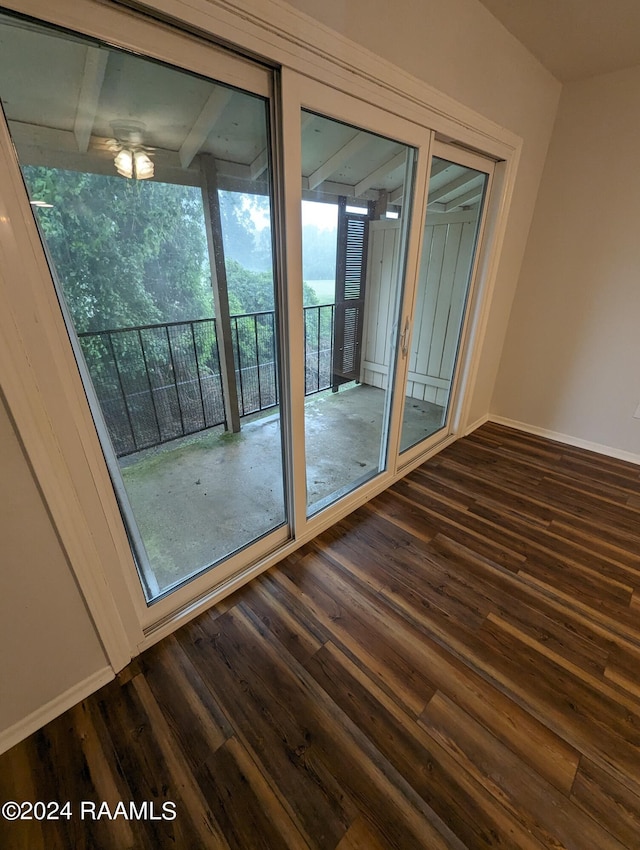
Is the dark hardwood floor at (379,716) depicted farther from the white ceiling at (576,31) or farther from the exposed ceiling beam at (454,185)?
the white ceiling at (576,31)

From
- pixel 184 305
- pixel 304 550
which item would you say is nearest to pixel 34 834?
pixel 304 550

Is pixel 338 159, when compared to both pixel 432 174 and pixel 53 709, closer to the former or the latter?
pixel 432 174

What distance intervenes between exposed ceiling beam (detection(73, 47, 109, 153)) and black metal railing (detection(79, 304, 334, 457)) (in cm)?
51

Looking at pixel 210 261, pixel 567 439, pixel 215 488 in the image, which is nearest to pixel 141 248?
pixel 210 261

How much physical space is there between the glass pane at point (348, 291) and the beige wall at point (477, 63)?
254 mm

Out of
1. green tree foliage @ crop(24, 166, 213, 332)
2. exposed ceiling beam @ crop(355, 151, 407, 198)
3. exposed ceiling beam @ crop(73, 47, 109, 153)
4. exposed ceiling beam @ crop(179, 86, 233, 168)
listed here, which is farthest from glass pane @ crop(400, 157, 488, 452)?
exposed ceiling beam @ crop(73, 47, 109, 153)

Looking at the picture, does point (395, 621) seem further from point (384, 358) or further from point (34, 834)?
point (384, 358)

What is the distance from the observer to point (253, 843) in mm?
873

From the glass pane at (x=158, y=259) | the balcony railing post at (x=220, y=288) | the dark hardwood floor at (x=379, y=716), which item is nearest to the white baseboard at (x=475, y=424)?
the dark hardwood floor at (x=379, y=716)

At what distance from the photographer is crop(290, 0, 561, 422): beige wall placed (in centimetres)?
120

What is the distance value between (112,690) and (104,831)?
0.36 m

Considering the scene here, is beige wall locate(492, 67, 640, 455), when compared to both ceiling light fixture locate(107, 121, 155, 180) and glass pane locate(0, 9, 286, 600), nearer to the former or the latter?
glass pane locate(0, 9, 286, 600)

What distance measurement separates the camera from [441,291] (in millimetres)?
2729

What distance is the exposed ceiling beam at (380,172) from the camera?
1690 mm
